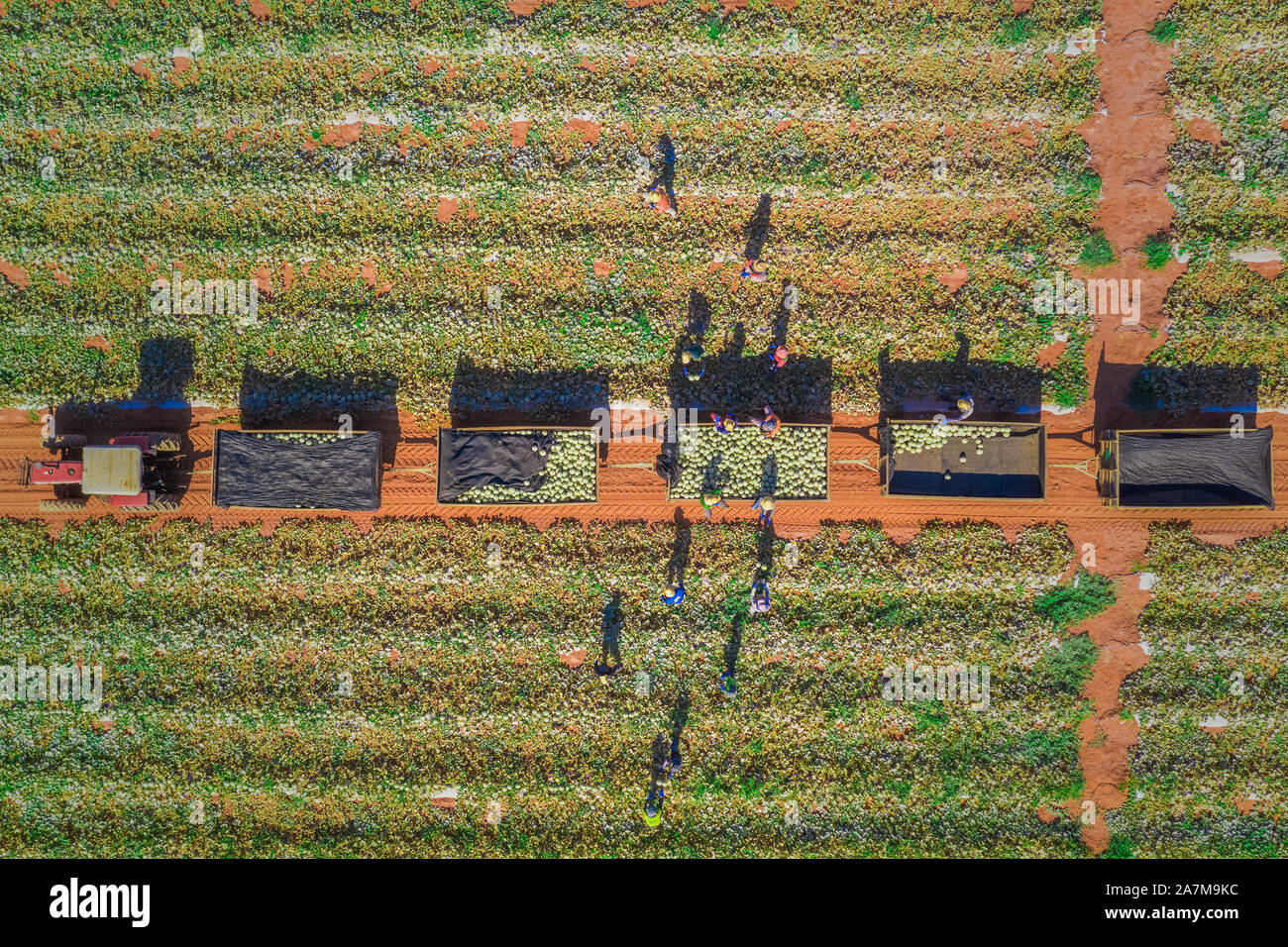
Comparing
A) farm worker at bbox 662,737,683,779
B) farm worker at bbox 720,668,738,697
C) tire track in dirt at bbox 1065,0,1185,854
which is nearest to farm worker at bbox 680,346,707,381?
farm worker at bbox 720,668,738,697

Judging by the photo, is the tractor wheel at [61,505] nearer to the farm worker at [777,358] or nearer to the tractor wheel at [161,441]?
the tractor wheel at [161,441]

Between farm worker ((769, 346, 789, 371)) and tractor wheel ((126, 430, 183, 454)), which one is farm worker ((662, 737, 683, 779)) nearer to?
farm worker ((769, 346, 789, 371))

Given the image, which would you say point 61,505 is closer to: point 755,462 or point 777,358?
point 755,462

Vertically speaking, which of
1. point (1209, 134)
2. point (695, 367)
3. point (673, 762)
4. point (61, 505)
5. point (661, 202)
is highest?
point (1209, 134)

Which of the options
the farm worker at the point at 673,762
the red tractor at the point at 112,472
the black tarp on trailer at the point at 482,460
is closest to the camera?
the red tractor at the point at 112,472

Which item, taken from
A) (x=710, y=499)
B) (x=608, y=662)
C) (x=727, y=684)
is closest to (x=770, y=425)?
(x=710, y=499)

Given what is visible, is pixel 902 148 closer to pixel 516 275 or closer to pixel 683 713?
pixel 516 275

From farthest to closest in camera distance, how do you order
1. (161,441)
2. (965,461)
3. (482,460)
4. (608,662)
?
(608,662) → (161,441) → (965,461) → (482,460)

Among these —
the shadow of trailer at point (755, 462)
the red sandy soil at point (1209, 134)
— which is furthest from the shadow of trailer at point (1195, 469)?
the red sandy soil at point (1209, 134)

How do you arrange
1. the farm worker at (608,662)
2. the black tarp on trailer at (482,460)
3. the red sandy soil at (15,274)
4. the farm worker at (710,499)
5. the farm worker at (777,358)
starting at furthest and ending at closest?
the red sandy soil at (15,274) < the farm worker at (608,662) < the farm worker at (777,358) < the farm worker at (710,499) < the black tarp on trailer at (482,460)
